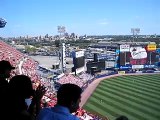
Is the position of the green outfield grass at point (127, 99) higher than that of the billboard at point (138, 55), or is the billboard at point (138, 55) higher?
the billboard at point (138, 55)

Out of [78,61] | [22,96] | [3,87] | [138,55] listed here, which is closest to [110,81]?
[78,61]

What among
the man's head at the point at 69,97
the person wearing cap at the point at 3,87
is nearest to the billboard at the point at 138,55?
the person wearing cap at the point at 3,87

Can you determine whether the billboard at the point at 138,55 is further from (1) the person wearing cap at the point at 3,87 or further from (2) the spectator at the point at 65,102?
(2) the spectator at the point at 65,102

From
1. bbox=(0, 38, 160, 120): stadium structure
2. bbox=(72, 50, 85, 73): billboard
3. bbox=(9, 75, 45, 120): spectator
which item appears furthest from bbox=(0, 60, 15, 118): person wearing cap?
bbox=(72, 50, 85, 73): billboard

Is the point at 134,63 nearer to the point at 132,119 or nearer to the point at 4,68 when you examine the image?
the point at 132,119

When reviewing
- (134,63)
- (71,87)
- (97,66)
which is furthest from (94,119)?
(134,63)

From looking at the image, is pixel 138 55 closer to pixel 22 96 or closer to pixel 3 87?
pixel 3 87
